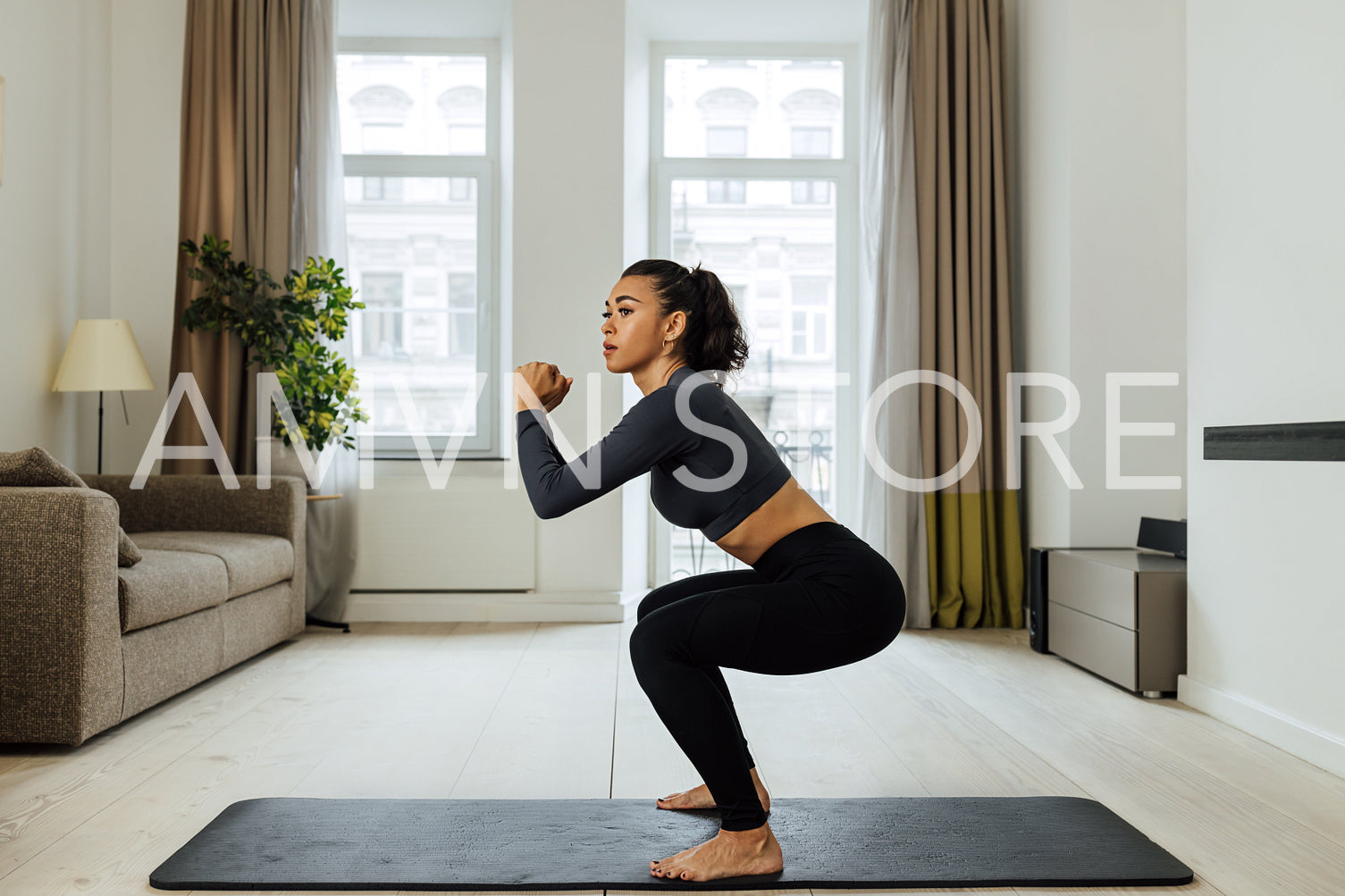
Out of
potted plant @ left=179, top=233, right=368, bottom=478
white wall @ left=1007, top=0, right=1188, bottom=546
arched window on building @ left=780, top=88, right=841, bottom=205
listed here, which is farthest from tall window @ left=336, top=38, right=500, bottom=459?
white wall @ left=1007, top=0, right=1188, bottom=546

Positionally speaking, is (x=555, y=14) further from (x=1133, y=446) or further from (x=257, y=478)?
(x=1133, y=446)

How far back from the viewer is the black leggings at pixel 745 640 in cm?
160

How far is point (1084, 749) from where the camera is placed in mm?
2400

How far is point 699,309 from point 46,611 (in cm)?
166

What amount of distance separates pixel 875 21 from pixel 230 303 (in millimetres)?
2854

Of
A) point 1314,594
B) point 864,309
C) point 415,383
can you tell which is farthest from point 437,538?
point 1314,594

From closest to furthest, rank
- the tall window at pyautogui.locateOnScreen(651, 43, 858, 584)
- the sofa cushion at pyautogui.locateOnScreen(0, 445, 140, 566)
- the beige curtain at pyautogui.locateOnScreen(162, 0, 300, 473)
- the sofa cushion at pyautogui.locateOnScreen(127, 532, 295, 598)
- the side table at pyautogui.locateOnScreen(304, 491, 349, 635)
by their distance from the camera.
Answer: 1. the sofa cushion at pyautogui.locateOnScreen(0, 445, 140, 566)
2. the sofa cushion at pyautogui.locateOnScreen(127, 532, 295, 598)
3. the side table at pyautogui.locateOnScreen(304, 491, 349, 635)
4. the beige curtain at pyautogui.locateOnScreen(162, 0, 300, 473)
5. the tall window at pyautogui.locateOnScreen(651, 43, 858, 584)

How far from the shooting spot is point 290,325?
12.5 feet

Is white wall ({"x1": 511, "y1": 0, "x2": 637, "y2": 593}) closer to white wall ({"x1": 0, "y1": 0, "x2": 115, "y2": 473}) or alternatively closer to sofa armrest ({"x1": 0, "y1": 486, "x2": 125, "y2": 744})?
white wall ({"x1": 0, "y1": 0, "x2": 115, "y2": 473})

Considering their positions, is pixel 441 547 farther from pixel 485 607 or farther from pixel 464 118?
pixel 464 118

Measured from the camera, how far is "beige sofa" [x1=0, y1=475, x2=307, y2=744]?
2287 millimetres

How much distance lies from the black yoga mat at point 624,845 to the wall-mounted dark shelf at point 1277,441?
856 millimetres

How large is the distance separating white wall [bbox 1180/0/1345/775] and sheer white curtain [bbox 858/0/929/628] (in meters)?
1.36

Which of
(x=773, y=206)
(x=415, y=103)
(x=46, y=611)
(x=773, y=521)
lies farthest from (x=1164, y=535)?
(x=415, y=103)
